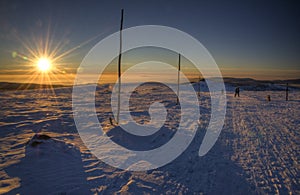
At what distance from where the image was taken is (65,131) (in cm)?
972

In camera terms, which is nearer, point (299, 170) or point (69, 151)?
point (299, 170)

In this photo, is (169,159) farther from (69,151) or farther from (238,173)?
(69,151)

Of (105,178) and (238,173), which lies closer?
(105,178)

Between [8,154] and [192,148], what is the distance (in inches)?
280

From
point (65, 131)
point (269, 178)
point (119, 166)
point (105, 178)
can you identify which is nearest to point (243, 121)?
point (269, 178)

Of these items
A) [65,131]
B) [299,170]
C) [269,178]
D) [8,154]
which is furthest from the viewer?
[65,131]

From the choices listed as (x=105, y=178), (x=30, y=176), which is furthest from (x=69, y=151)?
(x=105, y=178)

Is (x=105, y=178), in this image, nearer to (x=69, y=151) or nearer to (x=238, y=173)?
(x=69, y=151)

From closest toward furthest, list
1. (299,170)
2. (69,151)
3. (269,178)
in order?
1. (269,178)
2. (299,170)
3. (69,151)

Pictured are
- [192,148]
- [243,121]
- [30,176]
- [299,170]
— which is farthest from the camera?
[243,121]

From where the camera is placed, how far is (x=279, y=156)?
6.78m

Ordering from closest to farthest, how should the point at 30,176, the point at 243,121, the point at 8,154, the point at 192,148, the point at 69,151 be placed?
1. the point at 30,176
2. the point at 8,154
3. the point at 69,151
4. the point at 192,148
5. the point at 243,121

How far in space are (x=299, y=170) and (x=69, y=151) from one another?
318 inches

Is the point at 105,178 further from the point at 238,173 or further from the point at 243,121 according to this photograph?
the point at 243,121
